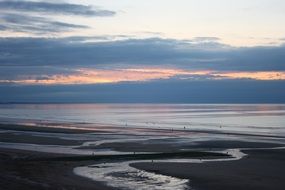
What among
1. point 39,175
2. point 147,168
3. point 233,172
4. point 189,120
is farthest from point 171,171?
point 189,120

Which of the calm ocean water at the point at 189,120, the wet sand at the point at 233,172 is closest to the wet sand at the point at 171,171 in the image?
the wet sand at the point at 233,172

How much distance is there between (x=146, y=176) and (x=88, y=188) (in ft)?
13.7

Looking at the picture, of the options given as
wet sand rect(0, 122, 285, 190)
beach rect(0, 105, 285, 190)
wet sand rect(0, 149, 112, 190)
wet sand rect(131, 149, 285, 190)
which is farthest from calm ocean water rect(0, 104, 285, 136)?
wet sand rect(0, 149, 112, 190)

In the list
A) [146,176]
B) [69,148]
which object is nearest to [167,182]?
[146,176]

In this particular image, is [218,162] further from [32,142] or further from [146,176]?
[32,142]

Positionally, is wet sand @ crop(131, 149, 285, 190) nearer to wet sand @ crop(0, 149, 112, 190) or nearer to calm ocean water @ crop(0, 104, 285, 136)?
wet sand @ crop(0, 149, 112, 190)

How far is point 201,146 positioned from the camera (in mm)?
37844

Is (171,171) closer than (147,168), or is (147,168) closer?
(171,171)

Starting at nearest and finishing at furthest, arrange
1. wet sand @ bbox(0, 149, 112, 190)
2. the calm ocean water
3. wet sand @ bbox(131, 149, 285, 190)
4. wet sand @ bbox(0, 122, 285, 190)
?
wet sand @ bbox(0, 149, 112, 190) → wet sand @ bbox(0, 122, 285, 190) → wet sand @ bbox(131, 149, 285, 190) → the calm ocean water

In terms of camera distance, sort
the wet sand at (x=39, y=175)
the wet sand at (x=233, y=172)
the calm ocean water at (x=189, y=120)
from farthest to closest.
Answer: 1. the calm ocean water at (x=189, y=120)
2. the wet sand at (x=233, y=172)
3. the wet sand at (x=39, y=175)

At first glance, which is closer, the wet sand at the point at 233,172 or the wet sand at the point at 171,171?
the wet sand at the point at 171,171

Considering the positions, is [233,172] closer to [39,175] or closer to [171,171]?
[171,171]

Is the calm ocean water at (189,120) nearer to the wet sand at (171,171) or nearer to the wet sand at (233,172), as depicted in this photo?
the wet sand at (233,172)

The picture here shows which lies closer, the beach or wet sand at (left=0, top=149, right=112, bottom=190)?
wet sand at (left=0, top=149, right=112, bottom=190)
